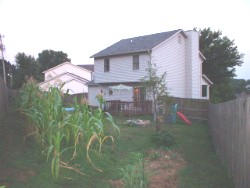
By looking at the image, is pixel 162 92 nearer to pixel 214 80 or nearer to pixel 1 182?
pixel 1 182

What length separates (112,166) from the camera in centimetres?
696

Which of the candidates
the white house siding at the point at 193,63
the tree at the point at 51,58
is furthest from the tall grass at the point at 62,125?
the tree at the point at 51,58

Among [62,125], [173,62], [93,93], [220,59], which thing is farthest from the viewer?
[220,59]

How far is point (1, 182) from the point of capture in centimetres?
511

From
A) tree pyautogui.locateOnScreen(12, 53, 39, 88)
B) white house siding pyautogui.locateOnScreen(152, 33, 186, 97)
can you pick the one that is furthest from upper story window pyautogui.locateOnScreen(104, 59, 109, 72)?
tree pyautogui.locateOnScreen(12, 53, 39, 88)

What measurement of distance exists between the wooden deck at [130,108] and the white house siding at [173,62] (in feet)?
13.0

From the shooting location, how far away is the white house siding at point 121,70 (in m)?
27.1

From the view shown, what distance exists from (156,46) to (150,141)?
16.8 meters

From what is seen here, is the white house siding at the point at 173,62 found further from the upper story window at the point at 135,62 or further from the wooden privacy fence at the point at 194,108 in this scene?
the wooden privacy fence at the point at 194,108

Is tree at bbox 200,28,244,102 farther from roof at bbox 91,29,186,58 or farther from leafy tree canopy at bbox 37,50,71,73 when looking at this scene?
leafy tree canopy at bbox 37,50,71,73

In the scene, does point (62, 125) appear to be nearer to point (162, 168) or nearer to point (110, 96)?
point (162, 168)

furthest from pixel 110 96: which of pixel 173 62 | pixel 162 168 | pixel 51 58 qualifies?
pixel 51 58

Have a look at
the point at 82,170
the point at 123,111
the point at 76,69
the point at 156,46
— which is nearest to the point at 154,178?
the point at 82,170

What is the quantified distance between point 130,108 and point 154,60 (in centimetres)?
553
